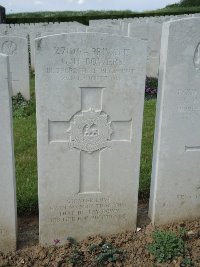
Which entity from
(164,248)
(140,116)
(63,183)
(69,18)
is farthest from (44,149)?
(69,18)

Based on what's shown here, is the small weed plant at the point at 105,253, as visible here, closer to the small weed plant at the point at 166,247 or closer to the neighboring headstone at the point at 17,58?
the small weed plant at the point at 166,247

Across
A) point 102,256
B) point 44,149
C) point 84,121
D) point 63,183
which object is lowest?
point 102,256

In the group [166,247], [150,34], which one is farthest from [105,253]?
[150,34]

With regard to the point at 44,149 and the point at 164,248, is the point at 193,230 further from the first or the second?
the point at 44,149

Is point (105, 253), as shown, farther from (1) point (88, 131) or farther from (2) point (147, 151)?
(2) point (147, 151)

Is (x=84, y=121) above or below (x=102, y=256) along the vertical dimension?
above

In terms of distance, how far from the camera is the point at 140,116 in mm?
3312

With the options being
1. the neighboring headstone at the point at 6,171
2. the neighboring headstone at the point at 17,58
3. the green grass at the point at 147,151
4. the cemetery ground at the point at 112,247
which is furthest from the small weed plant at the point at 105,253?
the neighboring headstone at the point at 17,58

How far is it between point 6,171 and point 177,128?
158cm

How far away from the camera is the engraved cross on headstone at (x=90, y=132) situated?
3219 millimetres

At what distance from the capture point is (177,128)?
3.49 m

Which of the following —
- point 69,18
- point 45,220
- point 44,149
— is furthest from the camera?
point 69,18

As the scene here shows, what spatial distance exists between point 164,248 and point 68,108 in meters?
1.48

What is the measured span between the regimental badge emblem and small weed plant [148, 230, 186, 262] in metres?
0.97
